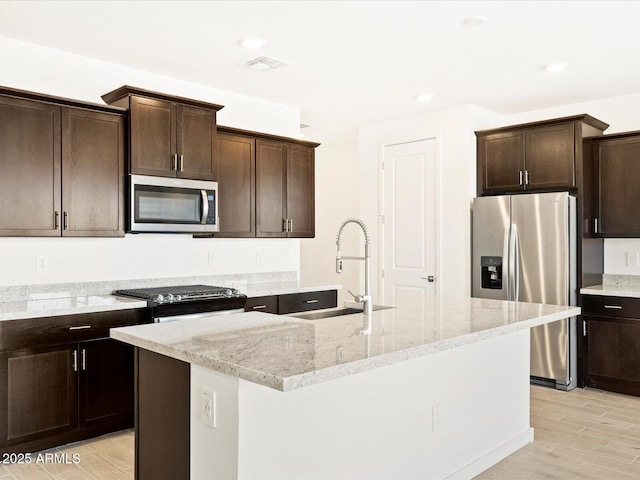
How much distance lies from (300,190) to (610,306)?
2.86 m

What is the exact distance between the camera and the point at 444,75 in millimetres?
4316

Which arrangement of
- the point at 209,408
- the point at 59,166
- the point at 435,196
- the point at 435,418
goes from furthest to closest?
the point at 435,196 → the point at 59,166 → the point at 435,418 → the point at 209,408

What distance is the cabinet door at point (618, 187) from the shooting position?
15.2 ft

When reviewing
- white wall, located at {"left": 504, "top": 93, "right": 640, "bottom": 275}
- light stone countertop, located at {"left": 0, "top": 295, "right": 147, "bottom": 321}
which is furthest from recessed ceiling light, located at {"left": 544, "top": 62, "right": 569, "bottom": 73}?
light stone countertop, located at {"left": 0, "top": 295, "right": 147, "bottom": 321}

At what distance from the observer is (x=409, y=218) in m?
5.72

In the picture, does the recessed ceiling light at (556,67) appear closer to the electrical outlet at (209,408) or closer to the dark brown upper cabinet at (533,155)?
the dark brown upper cabinet at (533,155)

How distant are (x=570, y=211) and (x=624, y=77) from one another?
1.14 metres

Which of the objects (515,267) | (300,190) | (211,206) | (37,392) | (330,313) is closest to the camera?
(330,313)

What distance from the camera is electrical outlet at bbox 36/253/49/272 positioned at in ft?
11.9

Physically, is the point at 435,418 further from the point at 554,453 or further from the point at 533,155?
the point at 533,155

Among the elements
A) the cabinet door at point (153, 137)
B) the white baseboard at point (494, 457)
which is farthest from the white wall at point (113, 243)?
the white baseboard at point (494, 457)

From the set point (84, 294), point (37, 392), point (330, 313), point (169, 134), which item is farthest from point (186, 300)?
point (169, 134)

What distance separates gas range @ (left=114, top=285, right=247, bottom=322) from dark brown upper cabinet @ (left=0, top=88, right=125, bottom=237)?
51 centimetres

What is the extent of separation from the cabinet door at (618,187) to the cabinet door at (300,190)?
2.60 m
